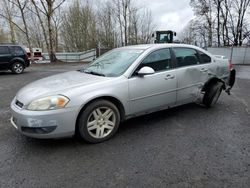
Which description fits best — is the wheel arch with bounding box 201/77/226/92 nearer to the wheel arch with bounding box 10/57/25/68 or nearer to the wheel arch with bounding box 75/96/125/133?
the wheel arch with bounding box 75/96/125/133

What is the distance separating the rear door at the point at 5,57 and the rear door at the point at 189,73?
10.2 meters

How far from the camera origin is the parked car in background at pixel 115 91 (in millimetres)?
2922

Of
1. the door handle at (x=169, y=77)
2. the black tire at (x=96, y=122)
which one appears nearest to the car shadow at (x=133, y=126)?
the black tire at (x=96, y=122)

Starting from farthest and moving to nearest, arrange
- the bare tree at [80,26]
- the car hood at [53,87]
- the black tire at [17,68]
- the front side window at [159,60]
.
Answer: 1. the bare tree at [80,26]
2. the black tire at [17,68]
3. the front side window at [159,60]
4. the car hood at [53,87]

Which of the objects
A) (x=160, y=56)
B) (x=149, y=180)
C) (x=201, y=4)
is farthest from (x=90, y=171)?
(x=201, y=4)

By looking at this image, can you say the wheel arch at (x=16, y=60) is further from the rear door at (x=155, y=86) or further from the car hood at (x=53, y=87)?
the rear door at (x=155, y=86)

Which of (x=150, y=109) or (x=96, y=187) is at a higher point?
(x=150, y=109)

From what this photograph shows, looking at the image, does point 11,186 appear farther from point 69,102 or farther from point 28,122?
point 69,102

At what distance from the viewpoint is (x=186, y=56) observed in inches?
173

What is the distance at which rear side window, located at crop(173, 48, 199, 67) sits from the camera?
4.22m

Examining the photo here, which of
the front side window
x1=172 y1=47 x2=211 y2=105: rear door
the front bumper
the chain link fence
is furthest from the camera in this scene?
the chain link fence

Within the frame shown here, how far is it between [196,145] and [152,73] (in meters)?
1.33

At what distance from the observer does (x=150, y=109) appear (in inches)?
151

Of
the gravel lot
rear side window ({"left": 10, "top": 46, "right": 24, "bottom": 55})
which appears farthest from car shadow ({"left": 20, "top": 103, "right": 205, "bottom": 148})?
rear side window ({"left": 10, "top": 46, "right": 24, "bottom": 55})
